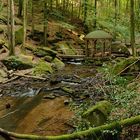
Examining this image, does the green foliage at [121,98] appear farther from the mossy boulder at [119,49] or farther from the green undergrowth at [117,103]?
the mossy boulder at [119,49]

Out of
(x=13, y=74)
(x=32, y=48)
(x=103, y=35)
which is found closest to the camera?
(x=13, y=74)

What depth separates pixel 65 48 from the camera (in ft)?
108

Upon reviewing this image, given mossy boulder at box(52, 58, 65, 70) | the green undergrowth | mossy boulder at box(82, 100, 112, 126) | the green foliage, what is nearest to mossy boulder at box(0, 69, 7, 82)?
mossy boulder at box(52, 58, 65, 70)

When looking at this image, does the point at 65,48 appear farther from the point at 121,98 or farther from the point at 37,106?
the point at 121,98

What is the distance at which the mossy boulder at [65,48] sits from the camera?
31.9m

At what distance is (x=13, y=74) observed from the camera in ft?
64.0

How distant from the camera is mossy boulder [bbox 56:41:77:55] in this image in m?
31.9

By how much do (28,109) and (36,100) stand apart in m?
1.46

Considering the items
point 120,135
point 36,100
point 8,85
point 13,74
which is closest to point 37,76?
point 13,74

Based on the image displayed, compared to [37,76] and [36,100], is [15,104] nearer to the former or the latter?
[36,100]

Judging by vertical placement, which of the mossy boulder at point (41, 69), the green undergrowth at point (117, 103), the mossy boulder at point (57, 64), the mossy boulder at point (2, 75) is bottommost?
the mossy boulder at point (57, 64)

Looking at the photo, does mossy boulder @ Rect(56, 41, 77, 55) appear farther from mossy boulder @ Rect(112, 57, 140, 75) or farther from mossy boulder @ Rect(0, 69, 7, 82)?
mossy boulder @ Rect(112, 57, 140, 75)

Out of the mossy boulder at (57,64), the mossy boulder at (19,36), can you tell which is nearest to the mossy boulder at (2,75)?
the mossy boulder at (57,64)

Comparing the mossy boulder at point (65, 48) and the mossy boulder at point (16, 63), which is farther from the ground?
the mossy boulder at point (16, 63)
